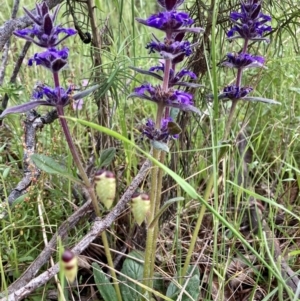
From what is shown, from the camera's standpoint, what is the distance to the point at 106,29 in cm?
148

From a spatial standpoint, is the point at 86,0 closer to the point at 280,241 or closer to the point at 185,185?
the point at 185,185

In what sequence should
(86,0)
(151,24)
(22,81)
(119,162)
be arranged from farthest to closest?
(22,81) → (119,162) → (86,0) → (151,24)

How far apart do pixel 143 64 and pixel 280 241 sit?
3.45 ft

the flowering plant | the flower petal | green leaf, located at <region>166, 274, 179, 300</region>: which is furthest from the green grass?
the flower petal

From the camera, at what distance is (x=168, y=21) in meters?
0.92

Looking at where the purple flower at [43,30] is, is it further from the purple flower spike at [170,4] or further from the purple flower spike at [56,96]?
the purple flower spike at [170,4]

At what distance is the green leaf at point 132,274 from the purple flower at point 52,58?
0.59 m

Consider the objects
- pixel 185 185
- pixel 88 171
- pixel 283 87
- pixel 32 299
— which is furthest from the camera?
pixel 283 87

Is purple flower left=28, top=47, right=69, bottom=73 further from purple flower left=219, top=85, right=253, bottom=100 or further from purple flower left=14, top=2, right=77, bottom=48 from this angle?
purple flower left=219, top=85, right=253, bottom=100

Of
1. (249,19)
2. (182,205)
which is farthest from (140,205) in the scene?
(182,205)

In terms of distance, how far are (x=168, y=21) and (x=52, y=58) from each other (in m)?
0.23

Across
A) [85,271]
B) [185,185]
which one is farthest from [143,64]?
[185,185]

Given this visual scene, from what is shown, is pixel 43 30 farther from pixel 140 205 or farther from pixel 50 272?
pixel 50 272

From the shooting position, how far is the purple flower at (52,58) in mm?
865
